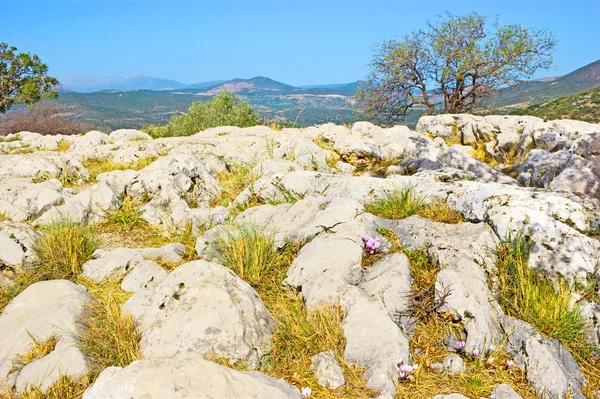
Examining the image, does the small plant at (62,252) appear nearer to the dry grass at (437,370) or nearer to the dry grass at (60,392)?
the dry grass at (60,392)

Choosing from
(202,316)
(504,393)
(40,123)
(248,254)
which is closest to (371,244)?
(248,254)

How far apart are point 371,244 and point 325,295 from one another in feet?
3.79

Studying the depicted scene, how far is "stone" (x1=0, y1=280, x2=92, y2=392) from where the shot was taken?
3.79 m

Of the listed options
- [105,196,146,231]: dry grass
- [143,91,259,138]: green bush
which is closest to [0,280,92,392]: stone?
[105,196,146,231]: dry grass

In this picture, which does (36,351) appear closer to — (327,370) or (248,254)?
(248,254)

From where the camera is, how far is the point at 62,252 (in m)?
6.09

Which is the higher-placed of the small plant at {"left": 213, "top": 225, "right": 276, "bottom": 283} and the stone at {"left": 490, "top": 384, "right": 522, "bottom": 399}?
the small plant at {"left": 213, "top": 225, "right": 276, "bottom": 283}

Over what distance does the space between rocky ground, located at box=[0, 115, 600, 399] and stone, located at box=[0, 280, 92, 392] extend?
0.8 inches

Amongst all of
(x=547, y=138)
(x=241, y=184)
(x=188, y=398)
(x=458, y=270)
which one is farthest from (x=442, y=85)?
(x=188, y=398)

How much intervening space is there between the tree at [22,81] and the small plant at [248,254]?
126ft

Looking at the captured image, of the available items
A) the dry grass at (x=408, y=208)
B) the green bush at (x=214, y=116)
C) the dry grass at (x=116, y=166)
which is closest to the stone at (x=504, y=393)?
the dry grass at (x=408, y=208)

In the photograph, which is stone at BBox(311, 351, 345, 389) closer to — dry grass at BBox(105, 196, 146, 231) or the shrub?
dry grass at BBox(105, 196, 146, 231)

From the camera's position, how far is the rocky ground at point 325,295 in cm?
381

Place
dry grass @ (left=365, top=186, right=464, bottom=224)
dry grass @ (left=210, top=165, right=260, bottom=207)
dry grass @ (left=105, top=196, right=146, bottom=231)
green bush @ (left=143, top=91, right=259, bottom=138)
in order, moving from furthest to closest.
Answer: green bush @ (left=143, top=91, right=259, bottom=138), dry grass @ (left=210, top=165, right=260, bottom=207), dry grass @ (left=105, top=196, right=146, bottom=231), dry grass @ (left=365, top=186, right=464, bottom=224)
